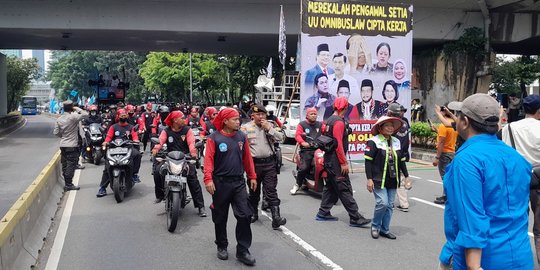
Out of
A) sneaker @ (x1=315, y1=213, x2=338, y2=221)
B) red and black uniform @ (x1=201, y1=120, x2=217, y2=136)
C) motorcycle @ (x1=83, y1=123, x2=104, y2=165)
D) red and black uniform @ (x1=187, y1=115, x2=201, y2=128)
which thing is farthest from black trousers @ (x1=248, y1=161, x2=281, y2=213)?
red and black uniform @ (x1=187, y1=115, x2=201, y2=128)

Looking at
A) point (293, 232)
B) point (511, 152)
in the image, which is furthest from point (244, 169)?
point (511, 152)

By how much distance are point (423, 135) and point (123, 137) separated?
1043 cm

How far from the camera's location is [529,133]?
488 centimetres

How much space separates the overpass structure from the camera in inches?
753

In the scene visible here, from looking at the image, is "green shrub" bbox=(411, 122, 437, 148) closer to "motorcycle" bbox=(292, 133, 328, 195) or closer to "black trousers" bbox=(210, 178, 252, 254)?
"motorcycle" bbox=(292, 133, 328, 195)

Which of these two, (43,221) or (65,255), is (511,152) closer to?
(65,255)

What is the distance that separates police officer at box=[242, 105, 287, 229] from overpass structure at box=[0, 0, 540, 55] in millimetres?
13468

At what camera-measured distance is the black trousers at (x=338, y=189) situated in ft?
23.1

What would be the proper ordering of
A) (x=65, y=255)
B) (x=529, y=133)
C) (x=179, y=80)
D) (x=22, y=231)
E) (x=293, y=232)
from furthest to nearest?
1. (x=179, y=80)
2. (x=293, y=232)
3. (x=65, y=255)
4. (x=22, y=231)
5. (x=529, y=133)

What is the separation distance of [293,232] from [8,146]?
1757 cm

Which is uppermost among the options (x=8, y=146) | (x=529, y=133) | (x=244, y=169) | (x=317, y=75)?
(x=317, y=75)

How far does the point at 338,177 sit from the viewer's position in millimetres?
7098

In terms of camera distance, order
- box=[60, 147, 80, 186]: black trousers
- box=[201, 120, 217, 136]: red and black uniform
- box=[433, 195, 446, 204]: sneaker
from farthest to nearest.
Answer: box=[201, 120, 217, 136]: red and black uniform < box=[60, 147, 80, 186]: black trousers < box=[433, 195, 446, 204]: sneaker

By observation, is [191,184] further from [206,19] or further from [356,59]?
[206,19]
